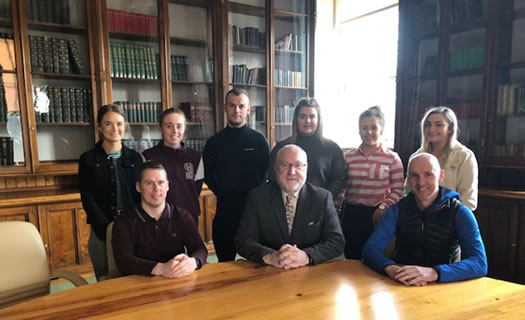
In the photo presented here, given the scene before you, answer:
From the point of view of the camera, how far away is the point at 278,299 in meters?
1.19

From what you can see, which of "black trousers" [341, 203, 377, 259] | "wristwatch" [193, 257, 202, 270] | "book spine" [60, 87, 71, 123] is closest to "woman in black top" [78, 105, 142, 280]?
"wristwatch" [193, 257, 202, 270]

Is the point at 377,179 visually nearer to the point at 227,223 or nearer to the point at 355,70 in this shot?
the point at 227,223

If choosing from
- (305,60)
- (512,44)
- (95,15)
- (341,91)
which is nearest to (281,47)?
(305,60)

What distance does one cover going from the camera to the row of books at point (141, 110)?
356 cm

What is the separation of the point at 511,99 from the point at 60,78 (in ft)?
13.1

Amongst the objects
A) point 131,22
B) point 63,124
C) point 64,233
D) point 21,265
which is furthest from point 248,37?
point 21,265

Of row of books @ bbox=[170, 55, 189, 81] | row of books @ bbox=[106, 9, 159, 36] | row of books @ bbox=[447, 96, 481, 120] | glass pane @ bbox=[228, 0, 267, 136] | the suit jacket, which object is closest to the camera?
the suit jacket

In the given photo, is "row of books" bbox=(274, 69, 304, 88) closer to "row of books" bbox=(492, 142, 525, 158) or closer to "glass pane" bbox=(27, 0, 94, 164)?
"glass pane" bbox=(27, 0, 94, 164)

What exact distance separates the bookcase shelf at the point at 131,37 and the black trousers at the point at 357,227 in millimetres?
2604

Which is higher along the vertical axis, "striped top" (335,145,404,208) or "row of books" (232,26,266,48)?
"row of books" (232,26,266,48)

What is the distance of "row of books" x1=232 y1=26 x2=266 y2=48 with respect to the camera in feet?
13.1

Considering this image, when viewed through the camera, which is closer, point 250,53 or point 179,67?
point 179,67

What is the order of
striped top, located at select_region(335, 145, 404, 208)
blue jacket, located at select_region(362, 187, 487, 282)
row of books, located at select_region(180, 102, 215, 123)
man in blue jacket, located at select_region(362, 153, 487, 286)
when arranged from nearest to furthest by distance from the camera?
blue jacket, located at select_region(362, 187, 487, 282), man in blue jacket, located at select_region(362, 153, 487, 286), striped top, located at select_region(335, 145, 404, 208), row of books, located at select_region(180, 102, 215, 123)

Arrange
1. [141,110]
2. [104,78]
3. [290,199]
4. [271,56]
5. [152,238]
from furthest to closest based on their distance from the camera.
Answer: [271,56] → [141,110] → [104,78] → [290,199] → [152,238]
